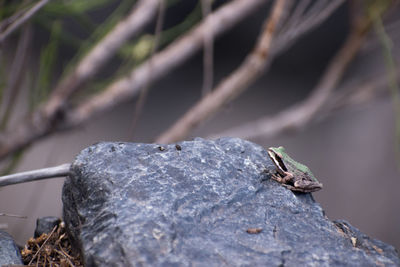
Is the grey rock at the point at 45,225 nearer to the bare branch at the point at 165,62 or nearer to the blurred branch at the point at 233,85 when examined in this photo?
the bare branch at the point at 165,62

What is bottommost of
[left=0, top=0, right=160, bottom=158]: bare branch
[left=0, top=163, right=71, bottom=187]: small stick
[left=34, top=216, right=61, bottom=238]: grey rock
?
[left=34, top=216, right=61, bottom=238]: grey rock

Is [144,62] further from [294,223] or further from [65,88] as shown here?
[294,223]

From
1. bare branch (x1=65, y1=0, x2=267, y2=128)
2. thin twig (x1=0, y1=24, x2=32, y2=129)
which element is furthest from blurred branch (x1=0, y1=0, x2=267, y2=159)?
thin twig (x1=0, y1=24, x2=32, y2=129)

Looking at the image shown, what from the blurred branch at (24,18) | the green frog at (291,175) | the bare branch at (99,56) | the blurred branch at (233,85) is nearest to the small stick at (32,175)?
the blurred branch at (24,18)

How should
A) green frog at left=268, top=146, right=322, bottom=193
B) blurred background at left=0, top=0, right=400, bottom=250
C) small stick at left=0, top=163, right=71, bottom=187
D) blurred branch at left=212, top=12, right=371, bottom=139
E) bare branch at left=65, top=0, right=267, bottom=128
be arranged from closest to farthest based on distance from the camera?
small stick at left=0, top=163, right=71, bottom=187 < green frog at left=268, top=146, right=322, bottom=193 < blurred background at left=0, top=0, right=400, bottom=250 < bare branch at left=65, top=0, right=267, bottom=128 < blurred branch at left=212, top=12, right=371, bottom=139

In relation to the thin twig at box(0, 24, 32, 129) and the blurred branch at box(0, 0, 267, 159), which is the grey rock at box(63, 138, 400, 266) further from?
the thin twig at box(0, 24, 32, 129)

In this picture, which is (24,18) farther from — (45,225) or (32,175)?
(45,225)

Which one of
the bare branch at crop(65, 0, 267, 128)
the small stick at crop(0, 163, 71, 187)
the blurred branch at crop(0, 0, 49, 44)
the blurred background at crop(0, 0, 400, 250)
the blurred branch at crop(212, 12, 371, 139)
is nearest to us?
the small stick at crop(0, 163, 71, 187)

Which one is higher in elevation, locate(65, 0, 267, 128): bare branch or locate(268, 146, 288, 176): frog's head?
locate(65, 0, 267, 128): bare branch
